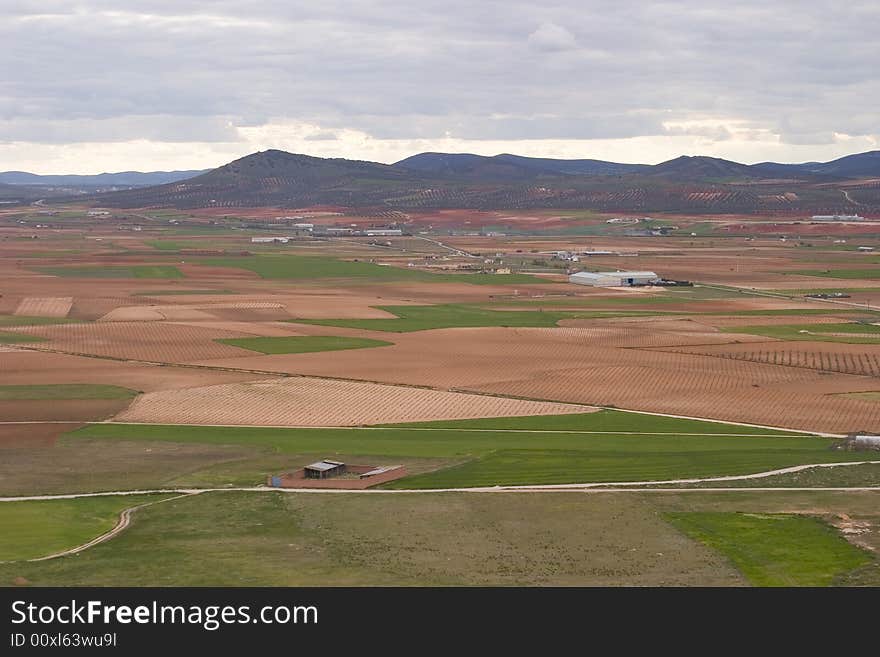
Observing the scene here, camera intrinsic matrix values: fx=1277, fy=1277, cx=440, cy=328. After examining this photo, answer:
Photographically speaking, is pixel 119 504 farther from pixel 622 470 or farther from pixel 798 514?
pixel 798 514

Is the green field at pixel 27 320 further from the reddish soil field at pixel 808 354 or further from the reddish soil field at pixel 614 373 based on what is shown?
the reddish soil field at pixel 808 354

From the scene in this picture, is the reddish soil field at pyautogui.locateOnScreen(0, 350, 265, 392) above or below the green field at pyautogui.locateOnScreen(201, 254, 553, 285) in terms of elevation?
below

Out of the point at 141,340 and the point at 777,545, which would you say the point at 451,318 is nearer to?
the point at 141,340

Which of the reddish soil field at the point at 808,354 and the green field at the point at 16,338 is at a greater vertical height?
the green field at the point at 16,338

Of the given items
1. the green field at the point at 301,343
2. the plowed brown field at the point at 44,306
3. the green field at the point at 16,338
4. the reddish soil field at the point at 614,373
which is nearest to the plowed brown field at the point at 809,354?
the reddish soil field at the point at 614,373

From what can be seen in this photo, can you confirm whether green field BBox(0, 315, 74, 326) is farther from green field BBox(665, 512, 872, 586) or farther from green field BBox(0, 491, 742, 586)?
green field BBox(665, 512, 872, 586)

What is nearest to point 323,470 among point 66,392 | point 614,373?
point 66,392

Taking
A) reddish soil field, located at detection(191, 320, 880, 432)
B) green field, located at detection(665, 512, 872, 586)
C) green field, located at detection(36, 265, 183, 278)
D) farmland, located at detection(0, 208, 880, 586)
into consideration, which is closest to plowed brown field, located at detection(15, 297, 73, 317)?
farmland, located at detection(0, 208, 880, 586)
